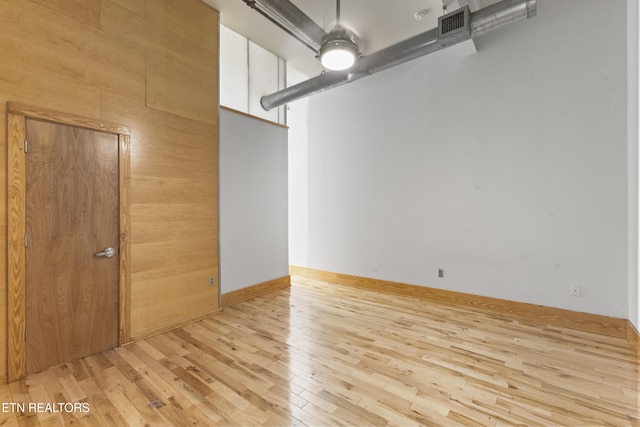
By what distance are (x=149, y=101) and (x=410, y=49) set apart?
3.05 meters

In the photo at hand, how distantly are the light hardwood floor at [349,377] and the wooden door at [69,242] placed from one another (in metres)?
0.26

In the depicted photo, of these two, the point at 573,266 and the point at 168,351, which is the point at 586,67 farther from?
the point at 168,351

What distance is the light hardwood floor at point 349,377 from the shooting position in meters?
1.92

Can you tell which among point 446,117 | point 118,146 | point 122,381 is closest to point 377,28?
point 446,117

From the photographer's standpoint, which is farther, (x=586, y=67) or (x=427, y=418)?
(x=586, y=67)

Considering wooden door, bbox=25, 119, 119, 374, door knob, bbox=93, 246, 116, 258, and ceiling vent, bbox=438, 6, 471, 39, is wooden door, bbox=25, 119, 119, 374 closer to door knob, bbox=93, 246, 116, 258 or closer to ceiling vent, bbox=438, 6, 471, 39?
door knob, bbox=93, 246, 116, 258

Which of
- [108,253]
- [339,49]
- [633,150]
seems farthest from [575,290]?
[108,253]

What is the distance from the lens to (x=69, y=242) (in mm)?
2590

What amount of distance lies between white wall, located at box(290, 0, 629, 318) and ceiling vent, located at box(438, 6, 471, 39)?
113 cm

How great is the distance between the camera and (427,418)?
1.88m

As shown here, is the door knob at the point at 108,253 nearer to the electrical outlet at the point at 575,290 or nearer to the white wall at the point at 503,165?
the white wall at the point at 503,165

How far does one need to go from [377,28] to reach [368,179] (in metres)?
2.22

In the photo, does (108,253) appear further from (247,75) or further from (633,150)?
(633,150)

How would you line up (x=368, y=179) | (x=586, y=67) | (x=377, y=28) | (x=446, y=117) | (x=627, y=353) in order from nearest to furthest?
(x=627, y=353)
(x=586, y=67)
(x=377, y=28)
(x=446, y=117)
(x=368, y=179)
